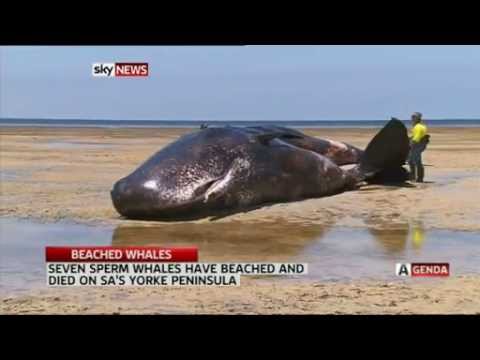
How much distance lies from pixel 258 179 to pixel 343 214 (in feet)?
3.54

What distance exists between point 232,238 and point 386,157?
332 cm

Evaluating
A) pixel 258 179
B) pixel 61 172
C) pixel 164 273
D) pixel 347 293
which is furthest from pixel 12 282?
pixel 61 172

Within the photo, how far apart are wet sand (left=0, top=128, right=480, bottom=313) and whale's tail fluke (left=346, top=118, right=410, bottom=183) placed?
0.82 ft

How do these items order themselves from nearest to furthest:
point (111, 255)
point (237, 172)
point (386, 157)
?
point (111, 255) < point (237, 172) < point (386, 157)

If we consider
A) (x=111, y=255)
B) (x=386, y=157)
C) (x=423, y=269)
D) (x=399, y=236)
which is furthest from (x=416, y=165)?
(x=111, y=255)

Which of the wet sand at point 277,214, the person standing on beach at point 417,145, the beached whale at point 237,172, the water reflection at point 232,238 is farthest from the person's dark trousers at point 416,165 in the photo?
the water reflection at point 232,238

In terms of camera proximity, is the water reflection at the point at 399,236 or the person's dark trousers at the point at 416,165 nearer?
the water reflection at the point at 399,236

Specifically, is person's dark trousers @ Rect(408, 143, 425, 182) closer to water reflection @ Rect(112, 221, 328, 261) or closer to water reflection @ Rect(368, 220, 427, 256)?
water reflection @ Rect(368, 220, 427, 256)

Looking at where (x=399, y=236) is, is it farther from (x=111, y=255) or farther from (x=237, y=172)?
(x=111, y=255)

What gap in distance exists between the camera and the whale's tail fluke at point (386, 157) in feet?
29.3

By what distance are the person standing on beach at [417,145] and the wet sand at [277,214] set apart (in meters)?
0.21

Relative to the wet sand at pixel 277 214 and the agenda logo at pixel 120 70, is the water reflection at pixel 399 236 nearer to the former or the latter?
the wet sand at pixel 277 214

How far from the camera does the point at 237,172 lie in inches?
317

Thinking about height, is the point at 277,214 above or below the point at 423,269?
above
